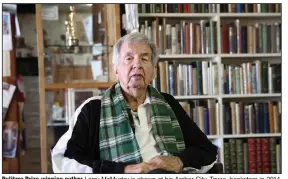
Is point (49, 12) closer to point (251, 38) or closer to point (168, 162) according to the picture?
point (168, 162)

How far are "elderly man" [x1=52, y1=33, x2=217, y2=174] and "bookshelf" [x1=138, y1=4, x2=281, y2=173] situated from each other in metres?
0.63

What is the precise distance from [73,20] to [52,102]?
392 mm

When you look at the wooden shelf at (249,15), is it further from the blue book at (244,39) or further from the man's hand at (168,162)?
the man's hand at (168,162)

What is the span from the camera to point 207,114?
182cm

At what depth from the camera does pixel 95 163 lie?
3.26 ft

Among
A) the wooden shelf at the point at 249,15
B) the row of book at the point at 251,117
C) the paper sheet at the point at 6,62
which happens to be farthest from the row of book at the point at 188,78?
the paper sheet at the point at 6,62

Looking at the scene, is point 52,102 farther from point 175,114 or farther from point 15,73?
point 175,114

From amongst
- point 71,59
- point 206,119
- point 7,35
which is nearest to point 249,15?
point 206,119

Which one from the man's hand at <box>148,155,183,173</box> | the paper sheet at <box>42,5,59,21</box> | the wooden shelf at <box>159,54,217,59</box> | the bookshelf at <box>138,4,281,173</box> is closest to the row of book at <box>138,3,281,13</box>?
the bookshelf at <box>138,4,281,173</box>

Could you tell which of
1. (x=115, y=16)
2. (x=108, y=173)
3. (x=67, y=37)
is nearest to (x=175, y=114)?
(x=108, y=173)

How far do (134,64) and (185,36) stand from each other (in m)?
0.75

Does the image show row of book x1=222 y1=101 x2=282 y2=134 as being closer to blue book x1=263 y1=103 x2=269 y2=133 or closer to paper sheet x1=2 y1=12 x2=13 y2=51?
blue book x1=263 y1=103 x2=269 y2=133

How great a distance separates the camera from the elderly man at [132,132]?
1.02 m

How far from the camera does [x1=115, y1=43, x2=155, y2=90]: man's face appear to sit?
110cm
